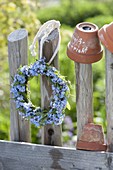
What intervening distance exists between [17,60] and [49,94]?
246mm

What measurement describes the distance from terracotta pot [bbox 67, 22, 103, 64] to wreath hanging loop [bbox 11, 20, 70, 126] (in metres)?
0.12

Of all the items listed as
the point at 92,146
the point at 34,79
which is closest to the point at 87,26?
the point at 92,146

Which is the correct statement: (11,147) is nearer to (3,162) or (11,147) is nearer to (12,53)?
(3,162)

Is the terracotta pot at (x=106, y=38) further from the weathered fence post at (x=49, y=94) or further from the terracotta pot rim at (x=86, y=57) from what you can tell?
A: the weathered fence post at (x=49, y=94)

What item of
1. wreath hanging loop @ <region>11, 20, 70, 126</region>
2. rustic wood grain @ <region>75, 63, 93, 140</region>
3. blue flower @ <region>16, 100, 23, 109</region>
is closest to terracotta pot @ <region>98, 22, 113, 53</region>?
rustic wood grain @ <region>75, 63, 93, 140</region>

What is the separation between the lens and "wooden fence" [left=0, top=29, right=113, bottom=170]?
2.87 metres

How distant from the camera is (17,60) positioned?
118 inches

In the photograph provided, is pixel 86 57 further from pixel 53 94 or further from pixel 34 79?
pixel 34 79

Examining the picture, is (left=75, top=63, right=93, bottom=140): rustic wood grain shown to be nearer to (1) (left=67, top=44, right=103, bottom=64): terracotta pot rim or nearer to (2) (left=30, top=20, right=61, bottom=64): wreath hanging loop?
(1) (left=67, top=44, right=103, bottom=64): terracotta pot rim

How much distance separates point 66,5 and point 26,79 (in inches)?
280

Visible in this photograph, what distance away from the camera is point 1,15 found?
4195 mm

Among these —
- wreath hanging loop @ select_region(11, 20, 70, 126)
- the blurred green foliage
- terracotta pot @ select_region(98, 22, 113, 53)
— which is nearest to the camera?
terracotta pot @ select_region(98, 22, 113, 53)

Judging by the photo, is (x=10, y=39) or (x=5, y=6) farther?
(x=5, y=6)

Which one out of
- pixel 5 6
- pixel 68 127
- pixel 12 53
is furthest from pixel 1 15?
pixel 12 53
